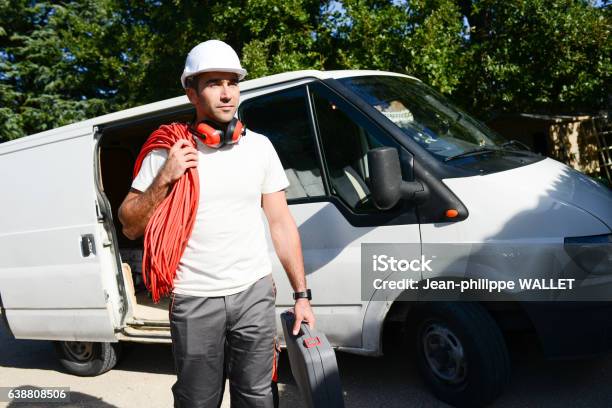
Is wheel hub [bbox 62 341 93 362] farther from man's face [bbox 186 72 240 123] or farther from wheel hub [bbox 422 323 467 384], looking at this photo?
man's face [bbox 186 72 240 123]

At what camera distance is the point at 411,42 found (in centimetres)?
829

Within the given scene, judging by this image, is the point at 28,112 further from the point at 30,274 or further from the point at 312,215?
the point at 312,215

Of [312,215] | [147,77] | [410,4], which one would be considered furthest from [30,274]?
[147,77]

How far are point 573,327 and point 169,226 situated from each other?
7.50 ft

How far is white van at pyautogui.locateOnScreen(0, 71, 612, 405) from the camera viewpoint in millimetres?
3467

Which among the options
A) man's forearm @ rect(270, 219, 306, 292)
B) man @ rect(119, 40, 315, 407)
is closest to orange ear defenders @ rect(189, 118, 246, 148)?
man @ rect(119, 40, 315, 407)

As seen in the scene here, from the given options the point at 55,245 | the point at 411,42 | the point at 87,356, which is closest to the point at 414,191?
the point at 55,245

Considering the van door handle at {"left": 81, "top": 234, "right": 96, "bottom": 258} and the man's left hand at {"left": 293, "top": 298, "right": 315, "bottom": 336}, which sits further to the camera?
the van door handle at {"left": 81, "top": 234, "right": 96, "bottom": 258}

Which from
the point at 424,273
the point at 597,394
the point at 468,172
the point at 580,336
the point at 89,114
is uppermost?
the point at 89,114

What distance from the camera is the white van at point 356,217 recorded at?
347 cm

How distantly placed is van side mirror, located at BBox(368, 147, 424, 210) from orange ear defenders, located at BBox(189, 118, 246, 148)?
38.2 inches

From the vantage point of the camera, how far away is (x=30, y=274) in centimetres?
521

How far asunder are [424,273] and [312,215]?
843mm

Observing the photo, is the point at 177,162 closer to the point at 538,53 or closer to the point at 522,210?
the point at 522,210
